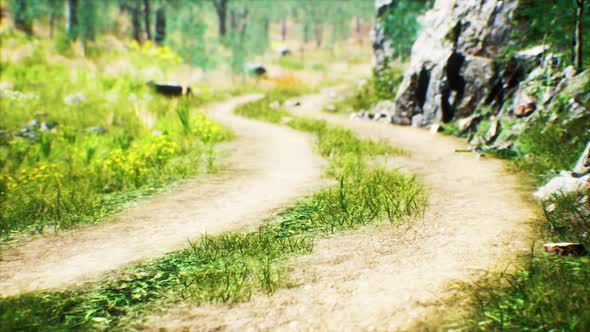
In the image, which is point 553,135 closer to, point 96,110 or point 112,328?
point 112,328

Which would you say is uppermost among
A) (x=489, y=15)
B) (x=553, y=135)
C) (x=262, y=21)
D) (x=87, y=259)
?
(x=262, y=21)

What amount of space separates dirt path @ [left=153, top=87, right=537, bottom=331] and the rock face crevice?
5230mm

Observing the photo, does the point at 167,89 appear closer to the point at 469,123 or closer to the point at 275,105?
the point at 275,105

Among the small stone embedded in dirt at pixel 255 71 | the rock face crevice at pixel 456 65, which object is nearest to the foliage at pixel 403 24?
the rock face crevice at pixel 456 65

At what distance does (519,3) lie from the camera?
386 inches

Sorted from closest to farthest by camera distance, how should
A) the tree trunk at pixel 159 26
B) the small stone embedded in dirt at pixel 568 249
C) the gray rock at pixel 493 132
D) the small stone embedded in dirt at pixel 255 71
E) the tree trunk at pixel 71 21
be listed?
the small stone embedded in dirt at pixel 568 249 < the gray rock at pixel 493 132 < the tree trunk at pixel 71 21 < the tree trunk at pixel 159 26 < the small stone embedded in dirt at pixel 255 71

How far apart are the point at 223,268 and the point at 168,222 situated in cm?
173

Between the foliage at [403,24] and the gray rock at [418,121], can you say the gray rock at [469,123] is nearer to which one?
the gray rock at [418,121]

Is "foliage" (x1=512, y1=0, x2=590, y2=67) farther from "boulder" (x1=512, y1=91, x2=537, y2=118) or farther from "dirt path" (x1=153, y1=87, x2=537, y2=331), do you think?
"dirt path" (x1=153, y1=87, x2=537, y2=331)

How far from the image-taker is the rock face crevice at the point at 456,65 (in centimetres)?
1028

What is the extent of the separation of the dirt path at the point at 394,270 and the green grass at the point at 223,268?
194 mm

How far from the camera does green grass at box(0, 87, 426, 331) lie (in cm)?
310

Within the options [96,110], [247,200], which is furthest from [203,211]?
[96,110]

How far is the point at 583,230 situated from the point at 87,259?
4.95 meters
